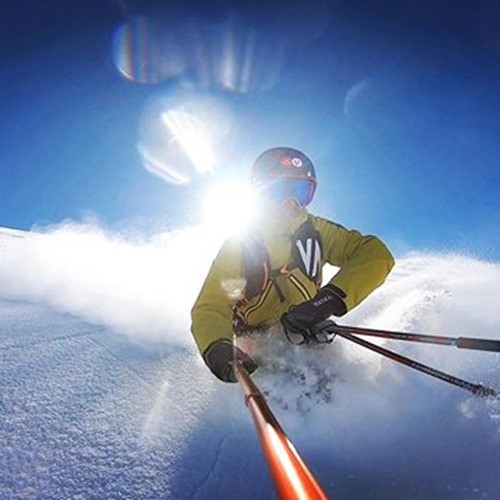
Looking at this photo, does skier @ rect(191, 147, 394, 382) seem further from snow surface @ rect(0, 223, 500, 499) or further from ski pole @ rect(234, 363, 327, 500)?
ski pole @ rect(234, 363, 327, 500)

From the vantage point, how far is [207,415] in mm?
3098

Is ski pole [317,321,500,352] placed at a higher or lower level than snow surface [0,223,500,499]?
higher

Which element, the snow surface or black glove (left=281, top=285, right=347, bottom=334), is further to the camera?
black glove (left=281, top=285, right=347, bottom=334)

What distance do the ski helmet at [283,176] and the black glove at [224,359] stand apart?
1.71 m

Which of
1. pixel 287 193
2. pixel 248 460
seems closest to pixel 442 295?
pixel 287 193

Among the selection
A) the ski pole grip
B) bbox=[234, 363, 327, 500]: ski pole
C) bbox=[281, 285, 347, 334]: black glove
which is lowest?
bbox=[234, 363, 327, 500]: ski pole

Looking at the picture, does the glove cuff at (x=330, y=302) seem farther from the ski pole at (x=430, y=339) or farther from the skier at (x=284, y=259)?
the ski pole at (x=430, y=339)

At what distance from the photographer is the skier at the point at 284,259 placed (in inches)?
156

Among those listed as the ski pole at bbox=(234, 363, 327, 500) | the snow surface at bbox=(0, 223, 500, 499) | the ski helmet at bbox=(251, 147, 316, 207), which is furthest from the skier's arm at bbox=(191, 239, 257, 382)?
the ski pole at bbox=(234, 363, 327, 500)

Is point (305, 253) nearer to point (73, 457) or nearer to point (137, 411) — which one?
point (137, 411)

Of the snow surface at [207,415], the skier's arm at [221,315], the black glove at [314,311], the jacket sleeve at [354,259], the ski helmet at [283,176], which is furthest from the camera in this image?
the ski helmet at [283,176]

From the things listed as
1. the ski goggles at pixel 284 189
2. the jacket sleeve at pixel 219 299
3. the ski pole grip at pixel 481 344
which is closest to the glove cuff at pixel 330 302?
the jacket sleeve at pixel 219 299

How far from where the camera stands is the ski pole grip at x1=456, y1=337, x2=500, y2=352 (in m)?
3.02

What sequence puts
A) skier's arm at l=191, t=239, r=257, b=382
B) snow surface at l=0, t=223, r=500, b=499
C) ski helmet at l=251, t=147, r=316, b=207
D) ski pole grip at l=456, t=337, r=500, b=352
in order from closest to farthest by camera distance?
snow surface at l=0, t=223, r=500, b=499 → ski pole grip at l=456, t=337, r=500, b=352 → skier's arm at l=191, t=239, r=257, b=382 → ski helmet at l=251, t=147, r=316, b=207
